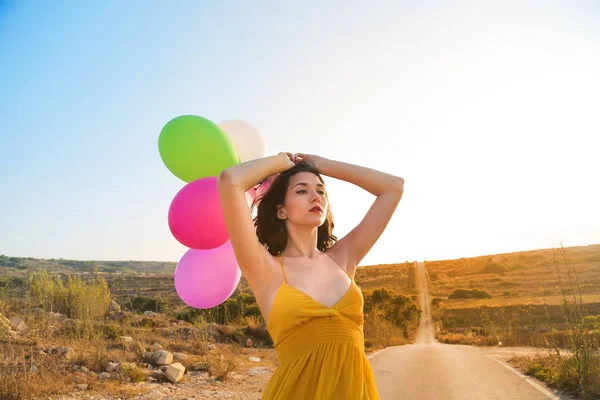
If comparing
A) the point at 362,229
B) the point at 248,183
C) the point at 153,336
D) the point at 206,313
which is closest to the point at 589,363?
the point at 362,229

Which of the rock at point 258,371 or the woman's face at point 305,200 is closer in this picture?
the woman's face at point 305,200

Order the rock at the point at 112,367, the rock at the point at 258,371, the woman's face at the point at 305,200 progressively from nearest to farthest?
1. the woman's face at the point at 305,200
2. the rock at the point at 112,367
3. the rock at the point at 258,371

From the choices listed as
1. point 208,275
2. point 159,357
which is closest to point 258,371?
point 159,357

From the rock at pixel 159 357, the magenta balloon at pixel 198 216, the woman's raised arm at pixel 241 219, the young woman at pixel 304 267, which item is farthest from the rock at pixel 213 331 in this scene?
the woman's raised arm at pixel 241 219

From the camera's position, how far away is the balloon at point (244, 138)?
3.79m

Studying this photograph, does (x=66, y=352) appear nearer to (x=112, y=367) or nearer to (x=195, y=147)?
(x=112, y=367)

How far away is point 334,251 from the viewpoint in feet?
9.11

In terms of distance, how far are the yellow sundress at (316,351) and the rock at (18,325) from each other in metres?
10.2

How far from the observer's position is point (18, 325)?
34.4 feet

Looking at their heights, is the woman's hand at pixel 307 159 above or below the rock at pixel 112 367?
above

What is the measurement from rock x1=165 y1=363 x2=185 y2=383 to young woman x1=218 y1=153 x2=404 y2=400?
6752mm

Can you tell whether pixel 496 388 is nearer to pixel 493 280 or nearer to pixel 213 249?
pixel 213 249

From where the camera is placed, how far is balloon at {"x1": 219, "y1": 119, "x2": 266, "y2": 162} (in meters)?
3.79

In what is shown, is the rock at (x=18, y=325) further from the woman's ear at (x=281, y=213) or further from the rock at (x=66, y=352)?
the woman's ear at (x=281, y=213)
